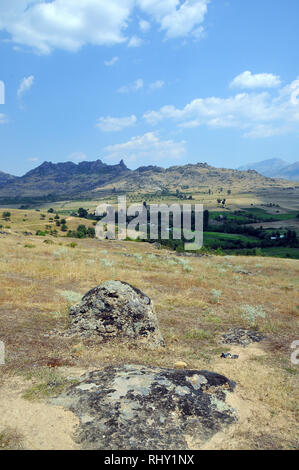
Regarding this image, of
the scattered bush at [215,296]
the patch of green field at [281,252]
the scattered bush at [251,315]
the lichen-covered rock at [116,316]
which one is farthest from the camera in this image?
the patch of green field at [281,252]

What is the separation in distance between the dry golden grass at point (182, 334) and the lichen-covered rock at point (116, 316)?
22.9 inches

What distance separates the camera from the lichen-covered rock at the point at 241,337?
12459mm

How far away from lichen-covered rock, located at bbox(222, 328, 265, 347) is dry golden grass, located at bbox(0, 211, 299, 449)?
0.37 metres

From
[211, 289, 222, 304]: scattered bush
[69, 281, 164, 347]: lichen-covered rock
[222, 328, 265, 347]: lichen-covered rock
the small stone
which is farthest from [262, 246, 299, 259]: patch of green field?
the small stone

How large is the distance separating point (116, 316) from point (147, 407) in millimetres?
5377

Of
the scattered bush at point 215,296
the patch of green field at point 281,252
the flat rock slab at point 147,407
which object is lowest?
the patch of green field at point 281,252

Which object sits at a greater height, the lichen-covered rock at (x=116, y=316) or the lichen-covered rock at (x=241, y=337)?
the lichen-covered rock at (x=116, y=316)

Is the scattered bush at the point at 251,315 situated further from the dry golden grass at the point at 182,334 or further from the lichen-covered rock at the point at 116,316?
the lichen-covered rock at the point at 116,316

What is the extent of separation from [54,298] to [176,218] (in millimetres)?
139577

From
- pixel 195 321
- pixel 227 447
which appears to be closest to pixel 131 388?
pixel 227 447

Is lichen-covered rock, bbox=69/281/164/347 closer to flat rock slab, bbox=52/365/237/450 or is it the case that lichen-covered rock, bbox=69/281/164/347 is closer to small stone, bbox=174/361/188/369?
small stone, bbox=174/361/188/369

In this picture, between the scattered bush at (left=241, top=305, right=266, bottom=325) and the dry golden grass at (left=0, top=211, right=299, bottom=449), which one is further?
the scattered bush at (left=241, top=305, right=266, bottom=325)

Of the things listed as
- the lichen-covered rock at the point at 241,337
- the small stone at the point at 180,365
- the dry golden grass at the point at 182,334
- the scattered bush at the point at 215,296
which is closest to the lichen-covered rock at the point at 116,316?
the dry golden grass at the point at 182,334

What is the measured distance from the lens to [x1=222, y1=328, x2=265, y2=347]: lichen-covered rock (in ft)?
40.9
